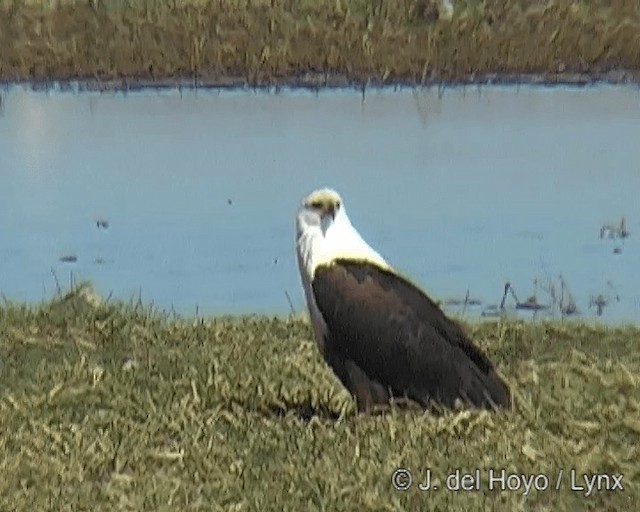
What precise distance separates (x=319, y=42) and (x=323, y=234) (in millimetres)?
2640

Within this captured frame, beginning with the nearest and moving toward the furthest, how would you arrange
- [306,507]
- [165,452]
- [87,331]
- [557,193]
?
[306,507] < [165,452] < [87,331] < [557,193]

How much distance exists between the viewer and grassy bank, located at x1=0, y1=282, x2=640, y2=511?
3.86 metres

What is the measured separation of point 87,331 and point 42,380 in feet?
1.58

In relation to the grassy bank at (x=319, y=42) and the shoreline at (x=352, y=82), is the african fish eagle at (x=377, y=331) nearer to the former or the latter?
the shoreline at (x=352, y=82)

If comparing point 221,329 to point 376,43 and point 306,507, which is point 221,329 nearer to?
point 306,507

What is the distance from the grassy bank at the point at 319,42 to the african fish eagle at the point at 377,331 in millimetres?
2336

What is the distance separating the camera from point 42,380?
466 cm

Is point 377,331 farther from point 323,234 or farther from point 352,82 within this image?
point 352,82

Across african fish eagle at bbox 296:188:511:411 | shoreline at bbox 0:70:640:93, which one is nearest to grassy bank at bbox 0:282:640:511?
african fish eagle at bbox 296:188:511:411

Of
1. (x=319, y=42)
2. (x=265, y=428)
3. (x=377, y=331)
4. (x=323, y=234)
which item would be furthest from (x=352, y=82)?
(x=265, y=428)

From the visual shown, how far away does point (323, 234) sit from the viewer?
4.35m

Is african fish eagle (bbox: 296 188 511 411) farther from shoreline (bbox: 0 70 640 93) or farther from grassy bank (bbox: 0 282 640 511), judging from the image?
shoreline (bbox: 0 70 640 93)

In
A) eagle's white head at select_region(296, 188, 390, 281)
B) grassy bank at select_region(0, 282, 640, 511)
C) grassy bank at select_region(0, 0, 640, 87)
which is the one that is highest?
eagle's white head at select_region(296, 188, 390, 281)

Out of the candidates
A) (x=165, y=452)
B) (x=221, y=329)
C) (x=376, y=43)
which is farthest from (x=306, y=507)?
(x=376, y=43)
